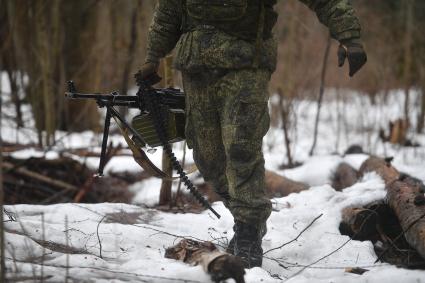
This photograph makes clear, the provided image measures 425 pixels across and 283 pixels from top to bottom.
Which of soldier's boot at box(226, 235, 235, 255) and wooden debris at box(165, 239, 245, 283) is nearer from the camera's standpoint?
wooden debris at box(165, 239, 245, 283)

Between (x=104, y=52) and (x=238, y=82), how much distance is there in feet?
23.2

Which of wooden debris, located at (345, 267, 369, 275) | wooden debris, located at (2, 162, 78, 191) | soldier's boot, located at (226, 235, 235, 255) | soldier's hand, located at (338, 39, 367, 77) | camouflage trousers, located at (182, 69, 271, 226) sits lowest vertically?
wooden debris, located at (2, 162, 78, 191)

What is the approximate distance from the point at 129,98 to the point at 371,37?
1055 centimetres

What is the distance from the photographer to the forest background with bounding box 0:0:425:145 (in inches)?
274

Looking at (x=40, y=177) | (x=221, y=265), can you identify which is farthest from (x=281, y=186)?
(x=221, y=265)

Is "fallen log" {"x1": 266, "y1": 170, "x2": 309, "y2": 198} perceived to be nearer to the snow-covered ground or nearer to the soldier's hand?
the snow-covered ground

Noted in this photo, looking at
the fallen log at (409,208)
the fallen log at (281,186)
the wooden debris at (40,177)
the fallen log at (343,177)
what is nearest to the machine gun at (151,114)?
the fallen log at (409,208)

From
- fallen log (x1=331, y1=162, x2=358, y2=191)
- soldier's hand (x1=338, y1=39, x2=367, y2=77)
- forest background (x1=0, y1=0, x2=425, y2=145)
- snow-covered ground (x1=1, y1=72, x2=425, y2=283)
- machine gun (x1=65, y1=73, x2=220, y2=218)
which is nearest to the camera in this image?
snow-covered ground (x1=1, y1=72, x2=425, y2=283)

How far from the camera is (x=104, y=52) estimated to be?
957 cm

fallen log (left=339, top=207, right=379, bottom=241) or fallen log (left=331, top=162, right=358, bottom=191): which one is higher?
fallen log (left=339, top=207, right=379, bottom=241)

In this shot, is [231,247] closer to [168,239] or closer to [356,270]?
[168,239]

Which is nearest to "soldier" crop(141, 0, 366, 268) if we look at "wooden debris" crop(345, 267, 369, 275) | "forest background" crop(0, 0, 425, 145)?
"wooden debris" crop(345, 267, 369, 275)

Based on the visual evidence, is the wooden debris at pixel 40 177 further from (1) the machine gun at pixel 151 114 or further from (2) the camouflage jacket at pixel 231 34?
(2) the camouflage jacket at pixel 231 34

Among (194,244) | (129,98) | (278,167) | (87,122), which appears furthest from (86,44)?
(194,244)
